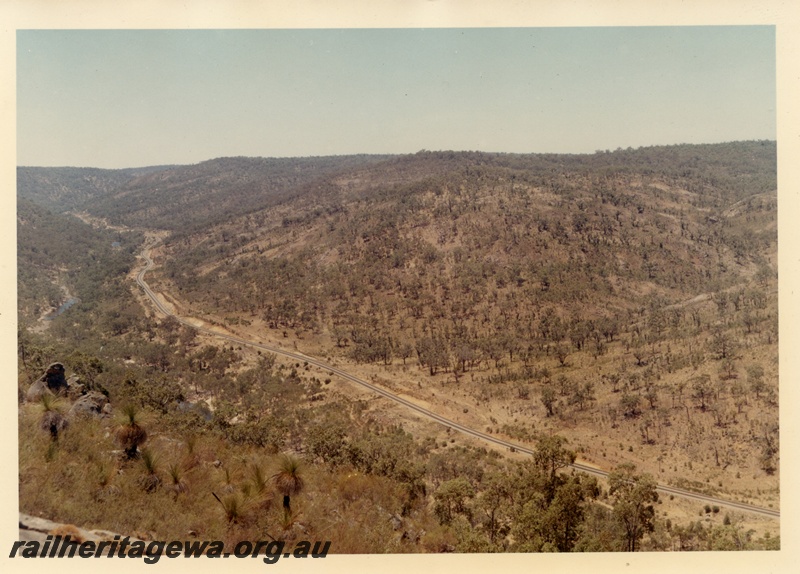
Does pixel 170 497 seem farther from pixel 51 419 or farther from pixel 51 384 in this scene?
pixel 51 384

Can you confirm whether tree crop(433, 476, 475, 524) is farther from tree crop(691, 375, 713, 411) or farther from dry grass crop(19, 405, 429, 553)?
tree crop(691, 375, 713, 411)

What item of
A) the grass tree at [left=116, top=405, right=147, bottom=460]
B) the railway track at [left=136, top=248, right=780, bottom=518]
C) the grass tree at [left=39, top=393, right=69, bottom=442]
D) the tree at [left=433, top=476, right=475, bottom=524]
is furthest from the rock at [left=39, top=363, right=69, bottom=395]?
the railway track at [left=136, top=248, right=780, bottom=518]

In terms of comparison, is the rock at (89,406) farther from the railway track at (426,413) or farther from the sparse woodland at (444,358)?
the railway track at (426,413)

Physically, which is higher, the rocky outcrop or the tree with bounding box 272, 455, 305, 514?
the rocky outcrop

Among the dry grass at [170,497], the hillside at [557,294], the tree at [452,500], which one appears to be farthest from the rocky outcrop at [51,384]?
the hillside at [557,294]

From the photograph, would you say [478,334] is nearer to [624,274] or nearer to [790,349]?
[624,274]

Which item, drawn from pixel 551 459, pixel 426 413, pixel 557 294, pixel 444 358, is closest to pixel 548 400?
pixel 426 413
